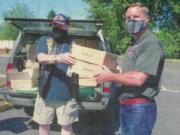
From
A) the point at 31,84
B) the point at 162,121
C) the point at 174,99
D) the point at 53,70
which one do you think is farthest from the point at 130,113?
the point at 174,99

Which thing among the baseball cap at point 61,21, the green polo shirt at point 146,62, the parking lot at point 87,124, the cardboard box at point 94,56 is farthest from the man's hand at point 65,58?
the parking lot at point 87,124

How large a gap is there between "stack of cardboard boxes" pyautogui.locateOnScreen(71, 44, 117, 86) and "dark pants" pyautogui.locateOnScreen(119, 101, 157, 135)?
0.53m

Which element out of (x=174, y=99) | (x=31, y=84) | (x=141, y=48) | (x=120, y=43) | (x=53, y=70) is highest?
(x=141, y=48)

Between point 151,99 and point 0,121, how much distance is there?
5.09 m

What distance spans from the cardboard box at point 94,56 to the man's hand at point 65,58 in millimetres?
67

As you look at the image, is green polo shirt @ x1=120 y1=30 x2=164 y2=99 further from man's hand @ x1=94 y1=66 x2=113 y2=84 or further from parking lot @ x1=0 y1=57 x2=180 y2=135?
parking lot @ x1=0 y1=57 x2=180 y2=135

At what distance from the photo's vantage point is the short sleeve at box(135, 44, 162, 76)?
441 centimetres

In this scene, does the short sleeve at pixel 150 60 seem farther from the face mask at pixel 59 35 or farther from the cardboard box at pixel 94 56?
the face mask at pixel 59 35

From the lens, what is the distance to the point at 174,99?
1335 cm

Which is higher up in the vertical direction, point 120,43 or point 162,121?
point 162,121

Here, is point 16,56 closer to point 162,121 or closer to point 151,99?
point 162,121

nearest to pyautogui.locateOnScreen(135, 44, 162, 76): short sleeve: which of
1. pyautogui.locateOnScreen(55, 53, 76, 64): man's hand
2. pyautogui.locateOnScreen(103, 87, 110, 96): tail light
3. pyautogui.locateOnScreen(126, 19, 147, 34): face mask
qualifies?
pyautogui.locateOnScreen(126, 19, 147, 34): face mask

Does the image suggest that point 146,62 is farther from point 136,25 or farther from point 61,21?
point 61,21

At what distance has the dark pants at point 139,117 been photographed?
4609mm
